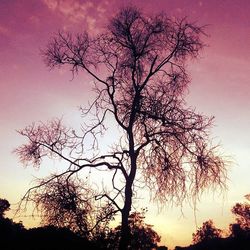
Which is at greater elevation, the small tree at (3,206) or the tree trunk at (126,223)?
the small tree at (3,206)

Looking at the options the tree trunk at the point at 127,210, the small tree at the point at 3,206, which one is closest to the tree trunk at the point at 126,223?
the tree trunk at the point at 127,210

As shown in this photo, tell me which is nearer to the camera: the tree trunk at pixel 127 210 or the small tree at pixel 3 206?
the tree trunk at pixel 127 210

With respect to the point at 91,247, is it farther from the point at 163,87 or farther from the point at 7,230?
the point at 163,87

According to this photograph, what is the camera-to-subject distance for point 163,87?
1468cm

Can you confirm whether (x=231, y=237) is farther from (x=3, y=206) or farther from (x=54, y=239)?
(x=3, y=206)

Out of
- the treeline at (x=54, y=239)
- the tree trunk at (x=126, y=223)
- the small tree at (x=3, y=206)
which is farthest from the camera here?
the small tree at (x=3, y=206)

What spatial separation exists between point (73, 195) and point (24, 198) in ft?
6.40

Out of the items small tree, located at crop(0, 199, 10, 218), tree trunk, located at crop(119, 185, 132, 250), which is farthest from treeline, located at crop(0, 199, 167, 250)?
small tree, located at crop(0, 199, 10, 218)

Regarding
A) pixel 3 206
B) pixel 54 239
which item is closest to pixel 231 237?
pixel 54 239

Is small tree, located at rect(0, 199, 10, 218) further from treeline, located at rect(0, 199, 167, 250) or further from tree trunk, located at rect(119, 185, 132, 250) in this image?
tree trunk, located at rect(119, 185, 132, 250)

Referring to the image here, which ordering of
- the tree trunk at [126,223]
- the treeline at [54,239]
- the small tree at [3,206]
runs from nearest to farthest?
1. the tree trunk at [126,223]
2. the treeline at [54,239]
3. the small tree at [3,206]

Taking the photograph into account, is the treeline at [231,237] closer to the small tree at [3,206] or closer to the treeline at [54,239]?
the treeline at [54,239]

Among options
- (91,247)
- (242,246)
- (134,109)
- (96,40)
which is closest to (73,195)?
(91,247)

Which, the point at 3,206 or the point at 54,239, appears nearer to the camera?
the point at 54,239
